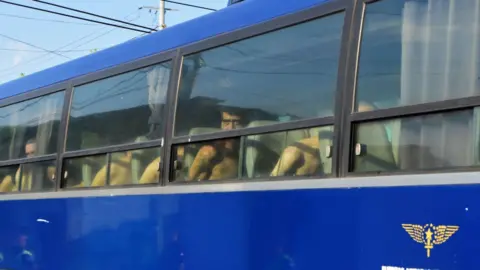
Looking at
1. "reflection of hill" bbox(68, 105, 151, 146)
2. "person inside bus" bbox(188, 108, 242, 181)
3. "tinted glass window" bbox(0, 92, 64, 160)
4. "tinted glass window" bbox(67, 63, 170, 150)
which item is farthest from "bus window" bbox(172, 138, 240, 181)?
"tinted glass window" bbox(0, 92, 64, 160)

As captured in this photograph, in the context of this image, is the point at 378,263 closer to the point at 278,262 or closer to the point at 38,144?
the point at 278,262

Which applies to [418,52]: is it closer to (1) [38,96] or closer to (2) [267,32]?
(2) [267,32]

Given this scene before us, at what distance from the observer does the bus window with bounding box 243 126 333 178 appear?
3986mm

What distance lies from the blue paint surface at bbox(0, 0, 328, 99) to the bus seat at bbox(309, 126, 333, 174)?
0.80 metres

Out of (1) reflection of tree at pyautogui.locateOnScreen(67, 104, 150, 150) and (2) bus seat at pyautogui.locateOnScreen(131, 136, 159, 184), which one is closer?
(2) bus seat at pyautogui.locateOnScreen(131, 136, 159, 184)

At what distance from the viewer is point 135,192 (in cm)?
533

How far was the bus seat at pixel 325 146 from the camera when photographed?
391 cm

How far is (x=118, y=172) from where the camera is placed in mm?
5672

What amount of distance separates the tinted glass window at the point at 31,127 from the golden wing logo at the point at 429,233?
4.20m

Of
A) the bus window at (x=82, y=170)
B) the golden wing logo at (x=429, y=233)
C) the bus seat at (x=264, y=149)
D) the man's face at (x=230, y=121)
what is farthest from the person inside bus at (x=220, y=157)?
the golden wing logo at (x=429, y=233)

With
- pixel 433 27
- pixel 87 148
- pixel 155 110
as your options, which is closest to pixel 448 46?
pixel 433 27

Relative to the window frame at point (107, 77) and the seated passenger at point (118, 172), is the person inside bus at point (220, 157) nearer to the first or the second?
the window frame at point (107, 77)

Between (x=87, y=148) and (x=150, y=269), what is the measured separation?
1.55m

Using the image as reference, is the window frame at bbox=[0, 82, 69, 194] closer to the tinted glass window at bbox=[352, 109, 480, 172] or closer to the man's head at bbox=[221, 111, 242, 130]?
the man's head at bbox=[221, 111, 242, 130]
